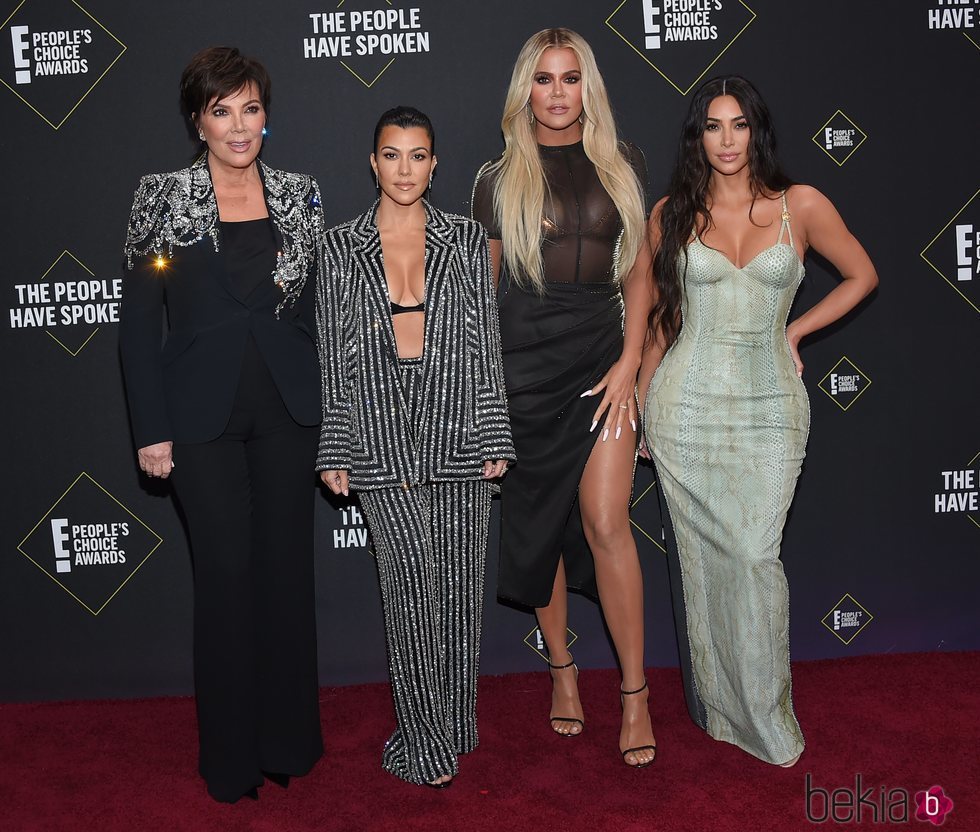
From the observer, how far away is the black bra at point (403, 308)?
2.81 meters

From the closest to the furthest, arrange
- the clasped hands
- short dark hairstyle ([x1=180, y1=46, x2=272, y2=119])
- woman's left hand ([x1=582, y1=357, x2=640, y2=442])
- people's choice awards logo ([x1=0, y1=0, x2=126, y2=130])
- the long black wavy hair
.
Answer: short dark hairstyle ([x1=180, y1=46, x2=272, y2=119]) → the clasped hands → the long black wavy hair → woman's left hand ([x1=582, y1=357, x2=640, y2=442]) → people's choice awards logo ([x1=0, y1=0, x2=126, y2=130])

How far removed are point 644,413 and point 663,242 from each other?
0.57m

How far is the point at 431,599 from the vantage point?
9.53ft

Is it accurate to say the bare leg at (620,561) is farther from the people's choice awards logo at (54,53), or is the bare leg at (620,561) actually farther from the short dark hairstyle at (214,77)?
the people's choice awards logo at (54,53)

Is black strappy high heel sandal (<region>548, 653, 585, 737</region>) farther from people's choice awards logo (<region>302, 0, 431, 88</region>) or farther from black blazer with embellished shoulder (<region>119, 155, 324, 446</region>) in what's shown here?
people's choice awards logo (<region>302, 0, 431, 88</region>)

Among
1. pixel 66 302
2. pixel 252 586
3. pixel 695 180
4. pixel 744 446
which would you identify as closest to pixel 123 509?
pixel 66 302

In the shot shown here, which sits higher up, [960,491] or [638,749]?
[960,491]

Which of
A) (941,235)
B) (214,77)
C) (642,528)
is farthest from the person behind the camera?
(642,528)

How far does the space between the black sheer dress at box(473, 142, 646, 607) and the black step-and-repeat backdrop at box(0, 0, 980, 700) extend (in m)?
0.61

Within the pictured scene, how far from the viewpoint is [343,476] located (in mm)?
2857

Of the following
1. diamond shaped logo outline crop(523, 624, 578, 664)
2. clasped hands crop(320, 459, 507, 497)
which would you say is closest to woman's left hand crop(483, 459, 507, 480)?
clasped hands crop(320, 459, 507, 497)

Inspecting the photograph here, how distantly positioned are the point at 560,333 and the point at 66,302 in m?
1.89

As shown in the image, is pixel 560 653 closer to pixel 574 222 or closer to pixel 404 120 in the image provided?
pixel 574 222

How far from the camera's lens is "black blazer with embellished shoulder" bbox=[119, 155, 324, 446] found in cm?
279
